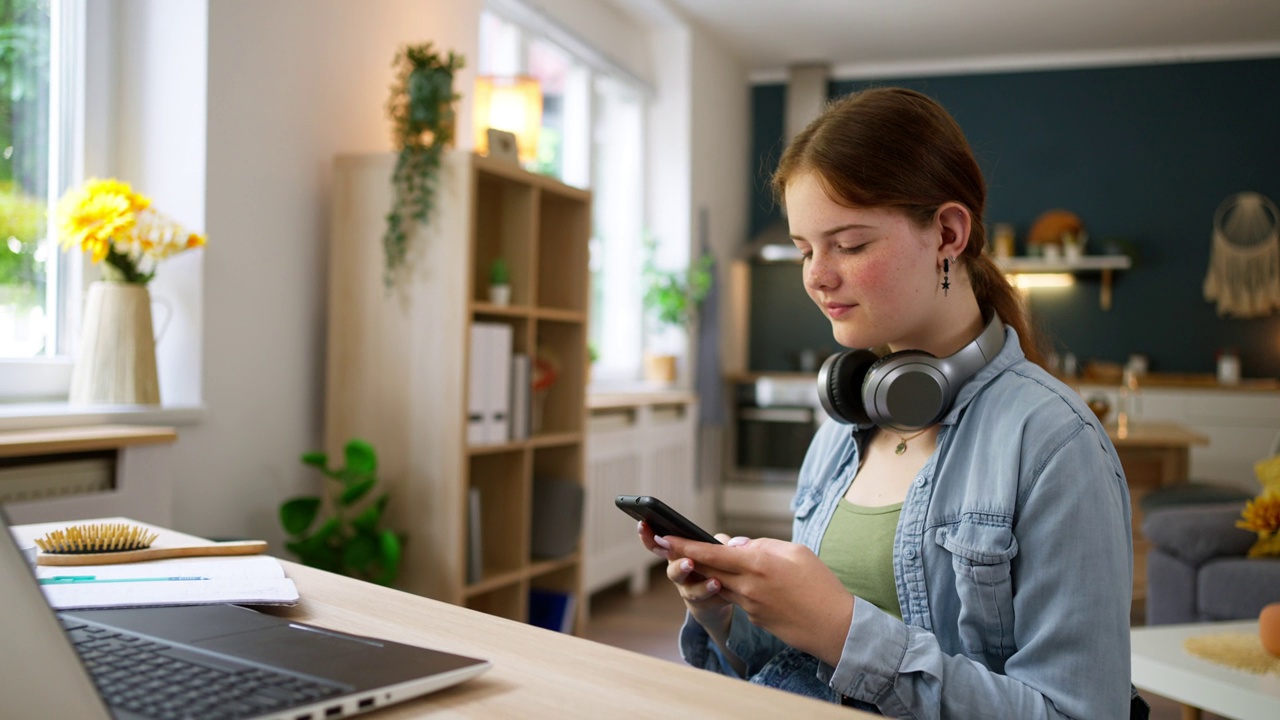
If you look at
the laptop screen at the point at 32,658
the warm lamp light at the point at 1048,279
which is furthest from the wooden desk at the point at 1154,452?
the laptop screen at the point at 32,658

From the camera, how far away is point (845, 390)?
1.25 m

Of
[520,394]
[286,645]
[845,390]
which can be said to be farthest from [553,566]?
[286,645]

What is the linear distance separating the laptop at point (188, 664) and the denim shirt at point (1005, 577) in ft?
1.35

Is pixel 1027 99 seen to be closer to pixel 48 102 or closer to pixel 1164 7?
pixel 1164 7

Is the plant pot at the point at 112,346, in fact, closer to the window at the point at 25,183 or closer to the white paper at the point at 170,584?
the window at the point at 25,183

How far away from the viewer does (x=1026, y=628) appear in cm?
95

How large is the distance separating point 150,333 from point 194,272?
257mm

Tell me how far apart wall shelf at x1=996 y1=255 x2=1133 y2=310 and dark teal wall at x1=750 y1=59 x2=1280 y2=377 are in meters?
0.07

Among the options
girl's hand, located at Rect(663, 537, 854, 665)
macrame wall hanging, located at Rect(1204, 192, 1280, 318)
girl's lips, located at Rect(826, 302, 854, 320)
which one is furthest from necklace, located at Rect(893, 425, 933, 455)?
macrame wall hanging, located at Rect(1204, 192, 1280, 318)

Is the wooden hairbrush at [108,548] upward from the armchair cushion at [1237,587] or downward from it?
upward

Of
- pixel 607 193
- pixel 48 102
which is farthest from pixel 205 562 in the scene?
pixel 607 193

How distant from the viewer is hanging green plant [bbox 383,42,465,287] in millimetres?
2793

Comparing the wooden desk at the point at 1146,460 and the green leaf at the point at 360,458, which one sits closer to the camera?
the green leaf at the point at 360,458

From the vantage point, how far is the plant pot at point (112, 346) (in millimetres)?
2318
